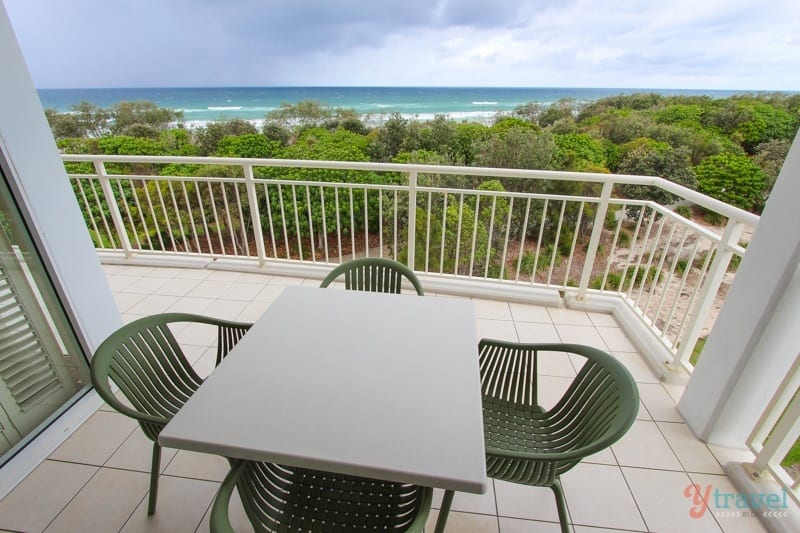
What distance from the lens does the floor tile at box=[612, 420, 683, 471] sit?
1.62 m

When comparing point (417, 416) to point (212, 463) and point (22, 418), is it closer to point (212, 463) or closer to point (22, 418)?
point (212, 463)

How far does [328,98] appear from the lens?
100ft

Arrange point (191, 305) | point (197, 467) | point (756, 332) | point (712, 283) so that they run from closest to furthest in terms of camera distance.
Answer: point (756, 332)
point (197, 467)
point (712, 283)
point (191, 305)

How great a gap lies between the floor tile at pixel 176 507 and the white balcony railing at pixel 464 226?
1.72m

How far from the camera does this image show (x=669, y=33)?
7.02 metres

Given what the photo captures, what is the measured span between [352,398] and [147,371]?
2.85ft

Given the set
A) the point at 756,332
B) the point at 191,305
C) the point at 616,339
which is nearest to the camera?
the point at 756,332

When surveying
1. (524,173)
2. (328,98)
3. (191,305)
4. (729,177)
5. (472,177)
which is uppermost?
(328,98)

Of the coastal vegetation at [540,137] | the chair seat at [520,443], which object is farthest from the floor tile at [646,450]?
the coastal vegetation at [540,137]

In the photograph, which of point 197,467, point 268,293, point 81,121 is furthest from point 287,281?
point 81,121

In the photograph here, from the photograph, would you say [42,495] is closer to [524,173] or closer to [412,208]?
[412,208]

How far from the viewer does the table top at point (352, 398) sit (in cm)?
82

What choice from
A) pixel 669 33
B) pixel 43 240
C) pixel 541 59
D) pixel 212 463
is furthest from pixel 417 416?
pixel 541 59

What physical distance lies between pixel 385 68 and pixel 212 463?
14940 millimetres
